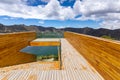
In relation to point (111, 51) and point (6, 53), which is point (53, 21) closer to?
point (6, 53)

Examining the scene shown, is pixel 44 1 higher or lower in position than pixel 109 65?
higher

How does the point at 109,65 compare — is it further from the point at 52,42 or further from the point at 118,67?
the point at 52,42

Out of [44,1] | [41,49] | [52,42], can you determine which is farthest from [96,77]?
[44,1]

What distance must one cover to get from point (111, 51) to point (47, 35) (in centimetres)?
1485

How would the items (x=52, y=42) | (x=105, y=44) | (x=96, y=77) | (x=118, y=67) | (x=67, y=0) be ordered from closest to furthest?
(x=118, y=67) → (x=105, y=44) → (x=96, y=77) → (x=52, y=42) → (x=67, y=0)

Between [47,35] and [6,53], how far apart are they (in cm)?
1147

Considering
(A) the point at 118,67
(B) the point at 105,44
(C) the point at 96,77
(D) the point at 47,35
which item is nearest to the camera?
(A) the point at 118,67

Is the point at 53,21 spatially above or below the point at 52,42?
above

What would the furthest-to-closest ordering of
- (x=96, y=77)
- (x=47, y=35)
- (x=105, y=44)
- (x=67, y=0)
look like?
(x=67, y=0)
(x=47, y=35)
(x=96, y=77)
(x=105, y=44)

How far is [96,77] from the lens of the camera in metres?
3.81

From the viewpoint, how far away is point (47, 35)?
17.7 meters

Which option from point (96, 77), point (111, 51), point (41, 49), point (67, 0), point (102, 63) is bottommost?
point (41, 49)

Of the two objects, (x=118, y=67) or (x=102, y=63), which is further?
(x=102, y=63)

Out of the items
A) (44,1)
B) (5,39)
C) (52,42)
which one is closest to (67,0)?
(44,1)
